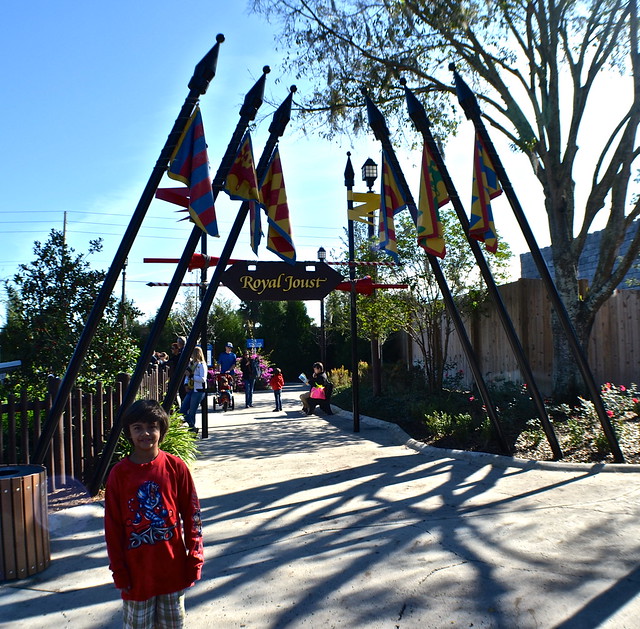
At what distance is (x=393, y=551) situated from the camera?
4.33 m

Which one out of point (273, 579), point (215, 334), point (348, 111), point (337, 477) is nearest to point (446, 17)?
point (348, 111)

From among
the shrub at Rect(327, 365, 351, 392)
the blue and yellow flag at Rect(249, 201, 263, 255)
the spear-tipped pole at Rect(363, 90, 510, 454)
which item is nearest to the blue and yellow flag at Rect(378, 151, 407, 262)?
the spear-tipped pole at Rect(363, 90, 510, 454)

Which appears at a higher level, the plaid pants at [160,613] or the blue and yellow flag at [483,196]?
the blue and yellow flag at [483,196]

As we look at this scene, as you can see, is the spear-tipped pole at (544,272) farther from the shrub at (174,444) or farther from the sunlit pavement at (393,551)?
the shrub at (174,444)

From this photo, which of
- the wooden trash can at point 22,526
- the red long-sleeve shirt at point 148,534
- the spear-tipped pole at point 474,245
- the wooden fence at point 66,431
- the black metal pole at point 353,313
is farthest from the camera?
the black metal pole at point 353,313

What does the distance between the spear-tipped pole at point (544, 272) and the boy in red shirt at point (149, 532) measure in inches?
219

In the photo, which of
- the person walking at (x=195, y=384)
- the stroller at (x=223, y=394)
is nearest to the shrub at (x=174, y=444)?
the person walking at (x=195, y=384)

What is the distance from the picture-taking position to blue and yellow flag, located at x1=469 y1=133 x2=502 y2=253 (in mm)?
7637

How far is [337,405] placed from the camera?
15.2 m

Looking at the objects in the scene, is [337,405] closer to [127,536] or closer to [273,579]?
[273,579]

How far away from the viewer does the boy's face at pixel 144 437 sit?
112 inches

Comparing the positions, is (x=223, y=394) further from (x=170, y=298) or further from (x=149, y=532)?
(x=149, y=532)

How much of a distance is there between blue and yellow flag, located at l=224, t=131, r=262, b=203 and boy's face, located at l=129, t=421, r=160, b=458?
14.8ft

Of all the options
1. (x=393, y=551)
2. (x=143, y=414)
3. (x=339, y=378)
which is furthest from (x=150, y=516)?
(x=339, y=378)
